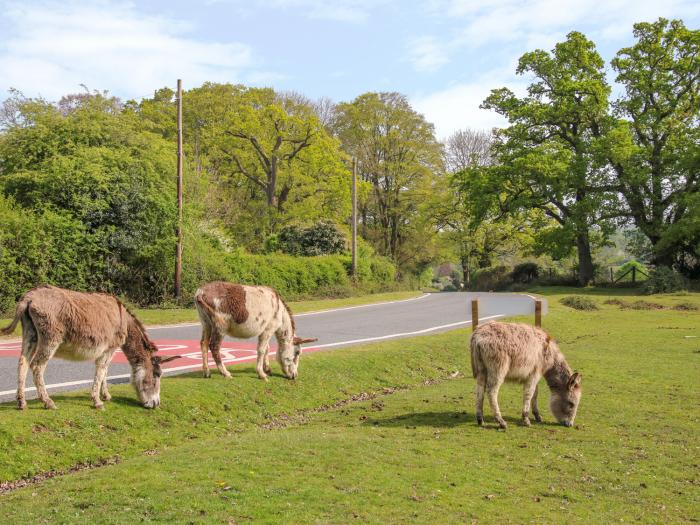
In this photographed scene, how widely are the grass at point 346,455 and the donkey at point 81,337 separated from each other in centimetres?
38

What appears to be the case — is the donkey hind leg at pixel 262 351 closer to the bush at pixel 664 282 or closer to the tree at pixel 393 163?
the bush at pixel 664 282

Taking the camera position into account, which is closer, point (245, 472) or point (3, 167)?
point (245, 472)

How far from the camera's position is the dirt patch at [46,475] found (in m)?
7.91

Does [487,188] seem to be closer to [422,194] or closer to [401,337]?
[422,194]

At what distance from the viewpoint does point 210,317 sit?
12.5 m

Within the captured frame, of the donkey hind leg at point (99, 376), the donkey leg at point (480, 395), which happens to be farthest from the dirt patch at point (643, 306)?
the donkey hind leg at point (99, 376)

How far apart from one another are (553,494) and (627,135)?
47082 mm

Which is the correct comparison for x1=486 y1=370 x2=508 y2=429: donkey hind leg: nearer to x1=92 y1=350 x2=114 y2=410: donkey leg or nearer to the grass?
the grass

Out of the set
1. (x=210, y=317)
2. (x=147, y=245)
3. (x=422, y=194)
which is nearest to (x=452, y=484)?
(x=210, y=317)

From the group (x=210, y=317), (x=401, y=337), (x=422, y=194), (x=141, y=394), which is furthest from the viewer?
(x=422, y=194)

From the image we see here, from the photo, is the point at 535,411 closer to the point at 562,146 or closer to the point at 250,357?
the point at 250,357

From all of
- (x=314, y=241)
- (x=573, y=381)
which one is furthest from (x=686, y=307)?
(x=573, y=381)

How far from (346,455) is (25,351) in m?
5.04

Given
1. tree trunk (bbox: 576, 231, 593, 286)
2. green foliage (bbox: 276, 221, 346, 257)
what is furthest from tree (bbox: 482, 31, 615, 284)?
green foliage (bbox: 276, 221, 346, 257)
